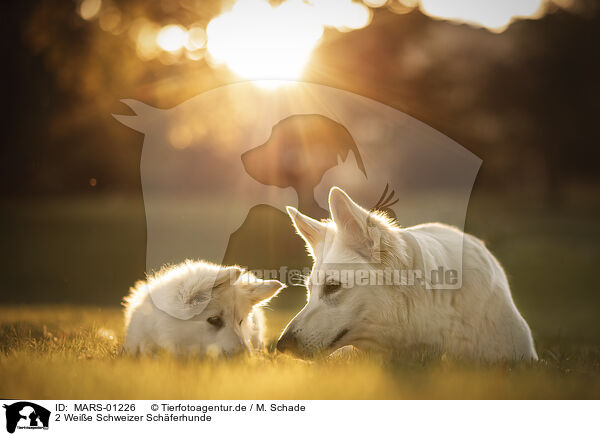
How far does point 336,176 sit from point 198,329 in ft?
9.45

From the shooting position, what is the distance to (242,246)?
10234 millimetres

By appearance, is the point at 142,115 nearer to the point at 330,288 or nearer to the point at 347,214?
the point at 347,214

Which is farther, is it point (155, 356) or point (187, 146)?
point (187, 146)

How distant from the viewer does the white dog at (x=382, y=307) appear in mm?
5211

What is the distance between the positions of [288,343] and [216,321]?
39.9 inches

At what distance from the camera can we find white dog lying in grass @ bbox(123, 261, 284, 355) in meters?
5.64

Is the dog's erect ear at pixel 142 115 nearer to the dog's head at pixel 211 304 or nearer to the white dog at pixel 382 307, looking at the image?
the dog's head at pixel 211 304

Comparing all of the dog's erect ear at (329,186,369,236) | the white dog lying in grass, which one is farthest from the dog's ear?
the dog's erect ear at (329,186,369,236)

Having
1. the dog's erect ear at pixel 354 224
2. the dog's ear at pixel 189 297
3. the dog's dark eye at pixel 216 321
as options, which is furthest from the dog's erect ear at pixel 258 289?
the dog's erect ear at pixel 354 224
